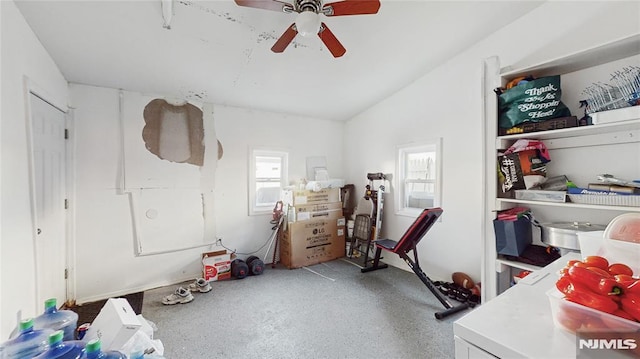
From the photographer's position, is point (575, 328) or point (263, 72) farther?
point (263, 72)

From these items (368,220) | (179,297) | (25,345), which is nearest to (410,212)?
(368,220)

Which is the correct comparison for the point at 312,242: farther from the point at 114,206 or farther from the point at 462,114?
the point at 462,114

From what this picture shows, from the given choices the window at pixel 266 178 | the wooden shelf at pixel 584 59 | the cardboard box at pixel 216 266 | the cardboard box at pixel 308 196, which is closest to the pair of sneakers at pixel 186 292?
the cardboard box at pixel 216 266

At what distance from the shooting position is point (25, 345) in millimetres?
1217

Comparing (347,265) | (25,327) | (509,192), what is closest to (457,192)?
(509,192)

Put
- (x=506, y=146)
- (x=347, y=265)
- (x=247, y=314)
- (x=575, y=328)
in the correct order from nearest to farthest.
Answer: (x=575, y=328) < (x=506, y=146) < (x=247, y=314) < (x=347, y=265)

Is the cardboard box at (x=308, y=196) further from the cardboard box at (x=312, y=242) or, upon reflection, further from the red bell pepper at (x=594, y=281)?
the red bell pepper at (x=594, y=281)

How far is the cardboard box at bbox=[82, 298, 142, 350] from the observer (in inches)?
50.1

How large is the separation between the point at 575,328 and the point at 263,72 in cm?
303

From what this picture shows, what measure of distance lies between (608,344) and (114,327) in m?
1.95

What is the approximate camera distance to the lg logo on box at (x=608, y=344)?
0.59 meters

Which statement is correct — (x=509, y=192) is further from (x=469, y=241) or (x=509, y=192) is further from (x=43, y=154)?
(x=43, y=154)

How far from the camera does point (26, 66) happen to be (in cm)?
186

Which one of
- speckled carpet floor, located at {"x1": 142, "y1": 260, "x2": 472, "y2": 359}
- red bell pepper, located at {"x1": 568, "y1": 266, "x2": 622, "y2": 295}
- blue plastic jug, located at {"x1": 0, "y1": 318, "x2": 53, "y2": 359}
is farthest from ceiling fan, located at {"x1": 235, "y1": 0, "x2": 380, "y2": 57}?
speckled carpet floor, located at {"x1": 142, "y1": 260, "x2": 472, "y2": 359}
